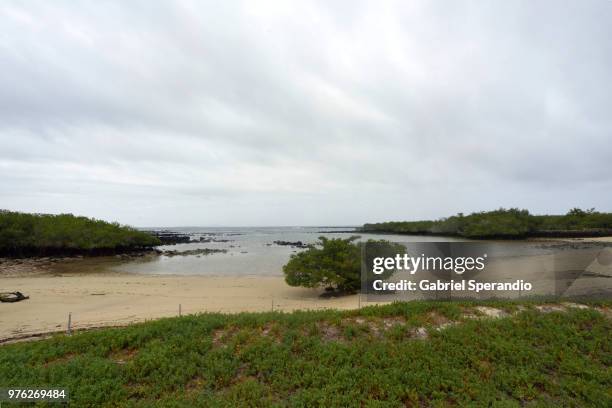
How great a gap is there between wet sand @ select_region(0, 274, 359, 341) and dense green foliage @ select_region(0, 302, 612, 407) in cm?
589

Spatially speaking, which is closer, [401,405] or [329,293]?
[401,405]

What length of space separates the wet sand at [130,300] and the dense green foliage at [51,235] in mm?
18148

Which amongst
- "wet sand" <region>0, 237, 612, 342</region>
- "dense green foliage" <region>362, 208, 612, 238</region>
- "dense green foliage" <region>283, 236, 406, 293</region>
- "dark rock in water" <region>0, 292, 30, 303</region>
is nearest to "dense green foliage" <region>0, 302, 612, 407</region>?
"wet sand" <region>0, 237, 612, 342</region>

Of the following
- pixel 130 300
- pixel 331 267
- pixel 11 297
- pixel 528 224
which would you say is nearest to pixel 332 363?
pixel 331 267

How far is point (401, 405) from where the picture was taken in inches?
173

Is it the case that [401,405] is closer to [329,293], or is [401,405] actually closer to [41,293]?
[329,293]

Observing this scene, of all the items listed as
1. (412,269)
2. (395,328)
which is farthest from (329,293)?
(395,328)

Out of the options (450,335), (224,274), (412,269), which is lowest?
(224,274)

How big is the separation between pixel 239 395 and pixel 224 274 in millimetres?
24608

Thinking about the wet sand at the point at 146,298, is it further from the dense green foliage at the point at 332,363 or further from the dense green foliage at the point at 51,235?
the dense green foliage at the point at 51,235

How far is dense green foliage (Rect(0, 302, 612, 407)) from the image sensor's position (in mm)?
4586

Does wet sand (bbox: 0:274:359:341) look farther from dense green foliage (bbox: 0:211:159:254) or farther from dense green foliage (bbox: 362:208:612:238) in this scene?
dense green foliage (bbox: 362:208:612:238)

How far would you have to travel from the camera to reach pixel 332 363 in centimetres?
536

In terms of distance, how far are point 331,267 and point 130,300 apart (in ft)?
36.4
